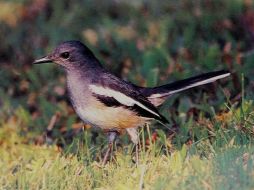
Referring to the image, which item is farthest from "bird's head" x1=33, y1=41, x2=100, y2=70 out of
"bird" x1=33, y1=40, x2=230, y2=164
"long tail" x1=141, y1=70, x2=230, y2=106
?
"long tail" x1=141, y1=70, x2=230, y2=106

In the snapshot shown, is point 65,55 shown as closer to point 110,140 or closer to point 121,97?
point 121,97

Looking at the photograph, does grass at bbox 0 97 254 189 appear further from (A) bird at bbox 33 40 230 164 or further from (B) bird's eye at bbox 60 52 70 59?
(B) bird's eye at bbox 60 52 70 59

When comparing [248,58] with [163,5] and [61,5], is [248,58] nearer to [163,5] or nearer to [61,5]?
[163,5]

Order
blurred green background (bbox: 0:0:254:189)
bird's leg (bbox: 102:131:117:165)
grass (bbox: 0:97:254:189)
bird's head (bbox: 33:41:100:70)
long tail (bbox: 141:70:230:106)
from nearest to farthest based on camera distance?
grass (bbox: 0:97:254:189)
blurred green background (bbox: 0:0:254:189)
bird's leg (bbox: 102:131:117:165)
long tail (bbox: 141:70:230:106)
bird's head (bbox: 33:41:100:70)

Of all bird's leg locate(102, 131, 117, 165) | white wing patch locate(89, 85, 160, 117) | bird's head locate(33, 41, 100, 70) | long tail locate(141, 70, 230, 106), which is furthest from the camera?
bird's head locate(33, 41, 100, 70)

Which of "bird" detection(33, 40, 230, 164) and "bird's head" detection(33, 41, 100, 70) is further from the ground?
"bird's head" detection(33, 41, 100, 70)

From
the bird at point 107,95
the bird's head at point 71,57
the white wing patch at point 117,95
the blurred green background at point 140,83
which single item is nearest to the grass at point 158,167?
the blurred green background at point 140,83

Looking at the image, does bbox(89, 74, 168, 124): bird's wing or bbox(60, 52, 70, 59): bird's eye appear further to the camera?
bbox(60, 52, 70, 59): bird's eye
